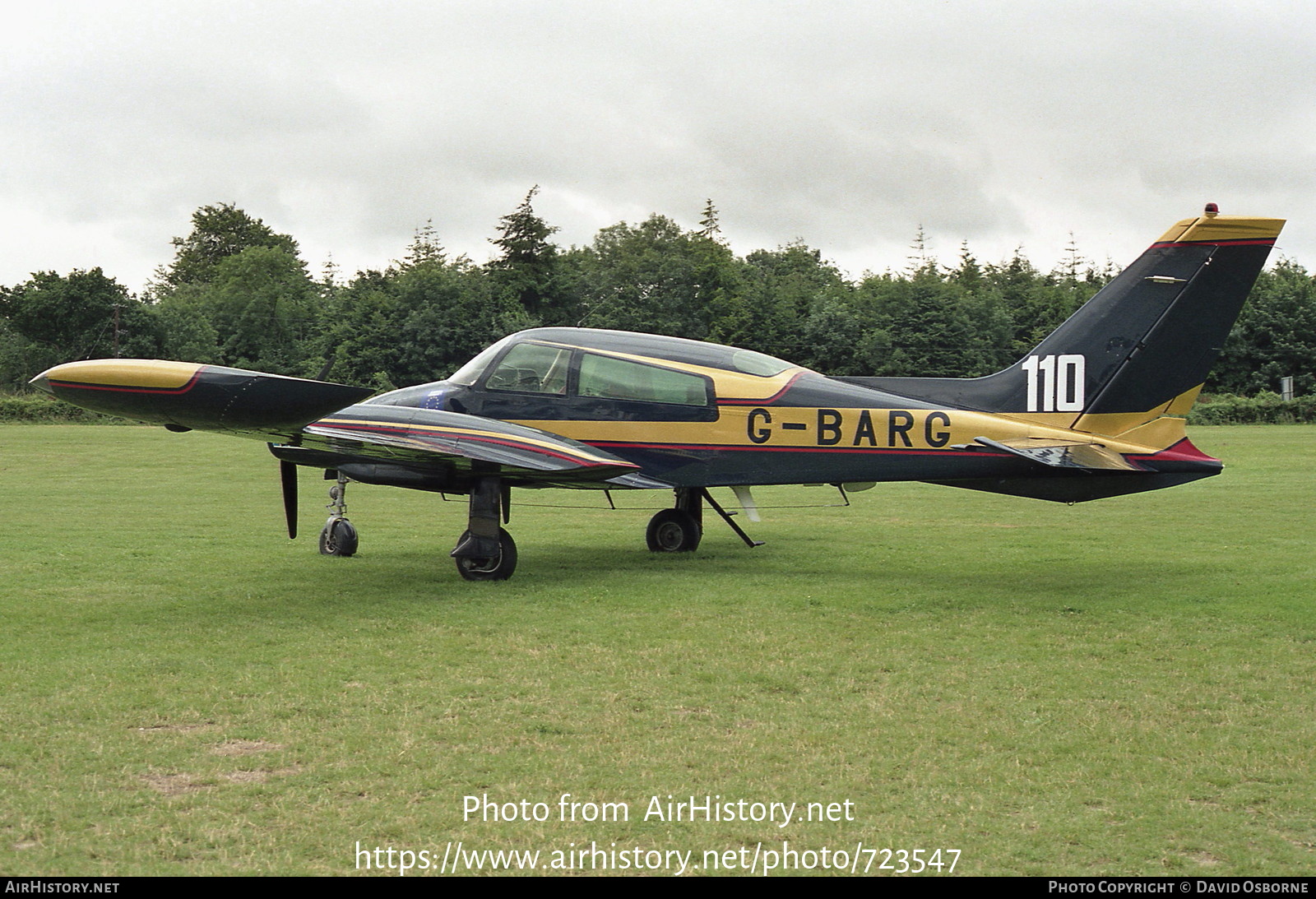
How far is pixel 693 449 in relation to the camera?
510 inches

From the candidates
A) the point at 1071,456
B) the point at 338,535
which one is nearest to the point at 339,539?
the point at 338,535

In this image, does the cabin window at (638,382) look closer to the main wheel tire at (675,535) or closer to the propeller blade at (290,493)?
the main wheel tire at (675,535)

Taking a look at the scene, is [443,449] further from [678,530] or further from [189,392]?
[678,530]

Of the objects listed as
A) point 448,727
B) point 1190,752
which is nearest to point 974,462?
point 1190,752

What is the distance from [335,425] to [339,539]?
257 centimetres

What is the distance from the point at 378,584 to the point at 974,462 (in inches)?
249

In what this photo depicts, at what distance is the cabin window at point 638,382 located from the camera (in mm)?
13000

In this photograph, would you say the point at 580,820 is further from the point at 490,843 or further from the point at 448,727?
the point at 448,727

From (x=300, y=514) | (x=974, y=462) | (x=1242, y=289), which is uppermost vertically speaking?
(x=1242, y=289)

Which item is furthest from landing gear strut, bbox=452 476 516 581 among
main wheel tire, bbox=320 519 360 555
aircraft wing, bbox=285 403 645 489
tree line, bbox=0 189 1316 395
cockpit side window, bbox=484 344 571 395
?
tree line, bbox=0 189 1316 395

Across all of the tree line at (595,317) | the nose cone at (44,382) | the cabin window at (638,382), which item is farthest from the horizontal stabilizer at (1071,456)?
the tree line at (595,317)

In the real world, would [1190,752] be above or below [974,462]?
below

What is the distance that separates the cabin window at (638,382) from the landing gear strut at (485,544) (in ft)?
6.24

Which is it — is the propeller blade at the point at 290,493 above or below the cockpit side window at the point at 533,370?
below
